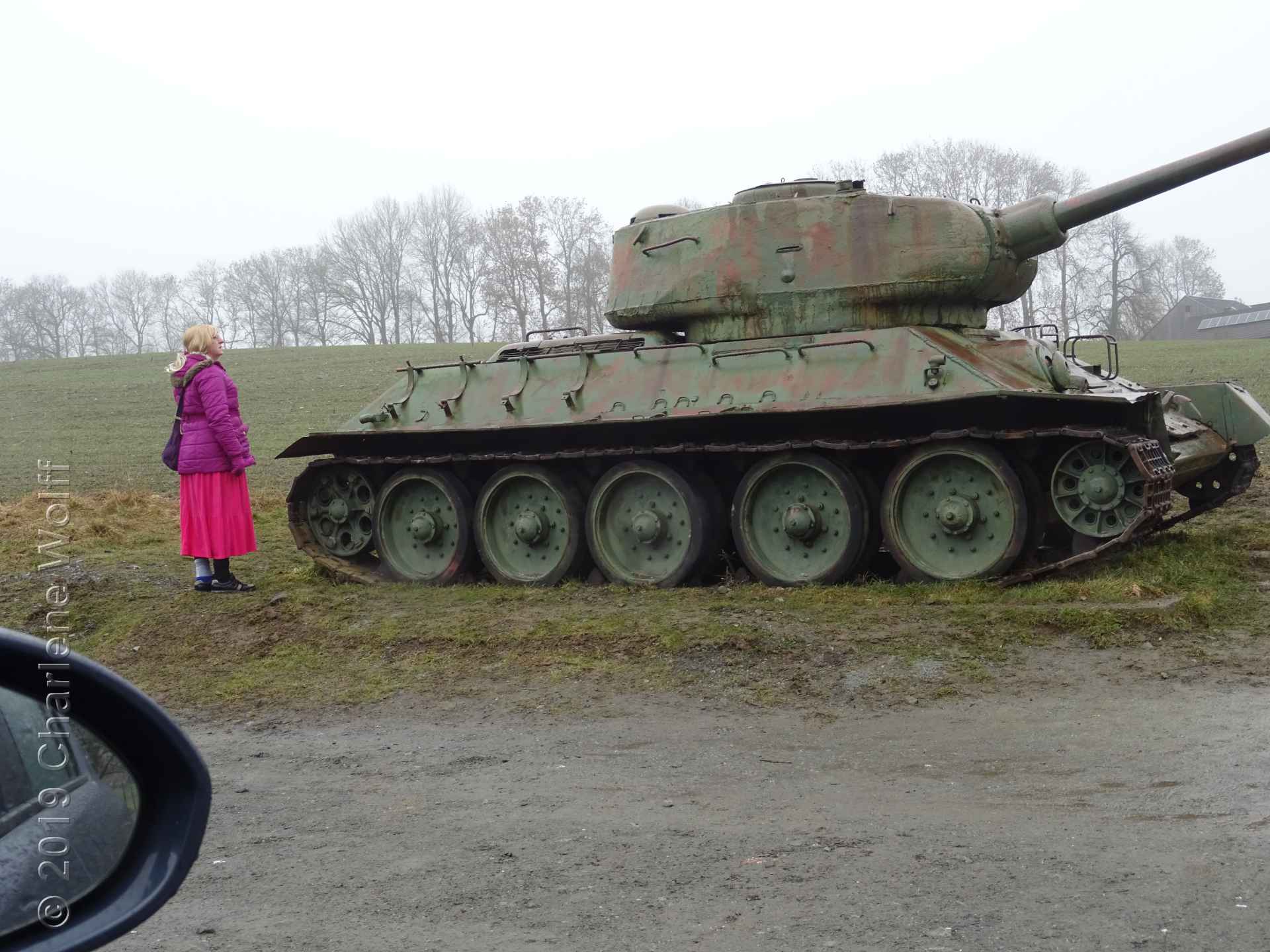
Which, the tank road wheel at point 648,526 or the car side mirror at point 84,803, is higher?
the car side mirror at point 84,803

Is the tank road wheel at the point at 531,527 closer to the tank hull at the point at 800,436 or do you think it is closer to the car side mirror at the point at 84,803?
the tank hull at the point at 800,436

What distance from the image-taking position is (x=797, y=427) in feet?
33.7

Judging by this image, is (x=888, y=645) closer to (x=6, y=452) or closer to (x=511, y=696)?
(x=511, y=696)

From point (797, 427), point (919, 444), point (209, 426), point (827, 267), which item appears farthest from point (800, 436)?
point (209, 426)

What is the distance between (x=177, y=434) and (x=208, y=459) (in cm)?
46

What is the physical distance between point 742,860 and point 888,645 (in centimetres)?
341

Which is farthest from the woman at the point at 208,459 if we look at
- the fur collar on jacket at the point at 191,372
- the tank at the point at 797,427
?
the tank at the point at 797,427

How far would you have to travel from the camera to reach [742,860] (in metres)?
4.62

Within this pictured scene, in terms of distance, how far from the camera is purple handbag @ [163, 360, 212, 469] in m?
10.3

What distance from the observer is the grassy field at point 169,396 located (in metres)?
22.6

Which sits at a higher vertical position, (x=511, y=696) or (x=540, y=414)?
(x=540, y=414)

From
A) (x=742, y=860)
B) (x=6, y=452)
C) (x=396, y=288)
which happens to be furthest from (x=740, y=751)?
(x=396, y=288)

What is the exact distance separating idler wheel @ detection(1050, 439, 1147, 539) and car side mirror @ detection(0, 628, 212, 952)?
7.84m

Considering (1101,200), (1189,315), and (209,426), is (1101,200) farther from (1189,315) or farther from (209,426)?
(1189,315)
